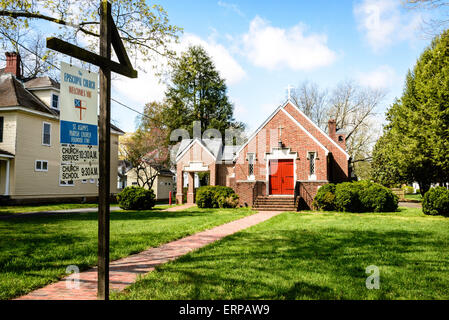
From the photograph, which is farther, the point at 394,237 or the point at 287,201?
the point at 287,201

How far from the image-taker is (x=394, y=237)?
888 centimetres

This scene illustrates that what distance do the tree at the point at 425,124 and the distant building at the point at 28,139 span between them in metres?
26.3

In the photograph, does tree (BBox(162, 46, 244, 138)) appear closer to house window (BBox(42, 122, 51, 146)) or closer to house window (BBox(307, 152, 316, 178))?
house window (BBox(42, 122, 51, 146))

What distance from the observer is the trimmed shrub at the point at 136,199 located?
19.5 meters

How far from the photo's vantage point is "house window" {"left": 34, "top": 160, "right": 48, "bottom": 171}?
77.0 feet

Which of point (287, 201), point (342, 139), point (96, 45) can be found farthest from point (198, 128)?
point (96, 45)

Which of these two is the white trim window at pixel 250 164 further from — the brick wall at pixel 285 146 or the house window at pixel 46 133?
the house window at pixel 46 133

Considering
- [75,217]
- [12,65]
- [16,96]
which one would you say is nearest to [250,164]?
[75,217]

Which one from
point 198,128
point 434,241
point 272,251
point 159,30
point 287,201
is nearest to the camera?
point 272,251

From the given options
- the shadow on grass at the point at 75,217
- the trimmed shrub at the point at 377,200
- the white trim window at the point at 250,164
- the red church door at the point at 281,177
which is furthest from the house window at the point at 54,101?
the trimmed shrub at the point at 377,200

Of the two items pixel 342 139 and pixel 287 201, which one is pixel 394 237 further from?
pixel 342 139

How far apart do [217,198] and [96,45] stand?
39.2 ft

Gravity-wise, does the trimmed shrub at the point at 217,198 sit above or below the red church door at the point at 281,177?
below

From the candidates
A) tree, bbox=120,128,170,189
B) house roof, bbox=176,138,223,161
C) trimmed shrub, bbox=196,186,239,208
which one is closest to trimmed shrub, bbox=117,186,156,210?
trimmed shrub, bbox=196,186,239,208
